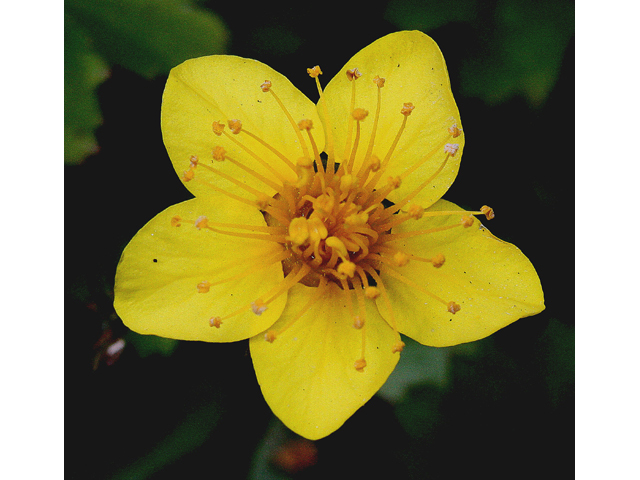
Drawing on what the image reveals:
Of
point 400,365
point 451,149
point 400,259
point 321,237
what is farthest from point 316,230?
point 400,365

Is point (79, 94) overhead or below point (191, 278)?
overhead

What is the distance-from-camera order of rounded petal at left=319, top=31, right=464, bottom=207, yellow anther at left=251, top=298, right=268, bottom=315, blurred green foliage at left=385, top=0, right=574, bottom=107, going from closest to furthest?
yellow anther at left=251, top=298, right=268, bottom=315 → rounded petal at left=319, top=31, right=464, bottom=207 → blurred green foliage at left=385, top=0, right=574, bottom=107

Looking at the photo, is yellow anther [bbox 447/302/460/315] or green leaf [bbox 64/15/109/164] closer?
yellow anther [bbox 447/302/460/315]

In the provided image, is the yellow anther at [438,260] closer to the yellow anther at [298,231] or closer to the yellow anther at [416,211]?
the yellow anther at [416,211]

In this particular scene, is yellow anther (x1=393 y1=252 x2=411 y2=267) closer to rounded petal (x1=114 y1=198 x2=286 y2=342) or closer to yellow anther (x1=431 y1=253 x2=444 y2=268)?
yellow anther (x1=431 y1=253 x2=444 y2=268)

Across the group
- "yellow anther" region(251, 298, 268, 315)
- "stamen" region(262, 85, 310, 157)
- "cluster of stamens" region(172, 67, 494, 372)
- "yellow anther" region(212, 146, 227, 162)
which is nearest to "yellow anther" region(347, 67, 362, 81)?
"cluster of stamens" region(172, 67, 494, 372)

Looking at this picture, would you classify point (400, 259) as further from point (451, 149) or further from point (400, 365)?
point (400, 365)

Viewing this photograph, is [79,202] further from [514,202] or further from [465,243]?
[514,202]

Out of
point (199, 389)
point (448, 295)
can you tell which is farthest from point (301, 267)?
point (199, 389)
